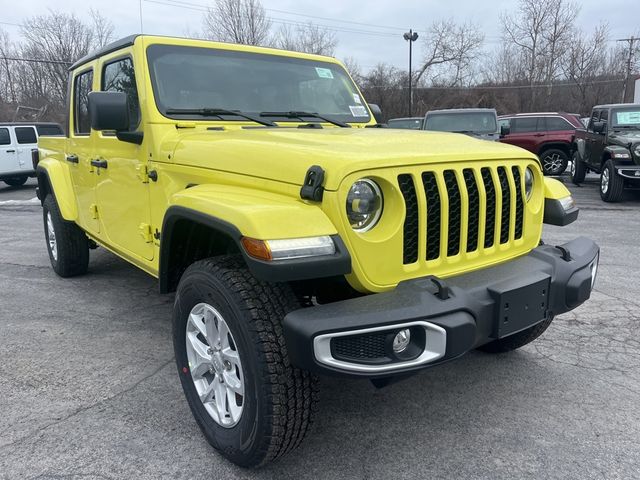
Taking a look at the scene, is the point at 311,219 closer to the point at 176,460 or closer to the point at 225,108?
the point at 176,460

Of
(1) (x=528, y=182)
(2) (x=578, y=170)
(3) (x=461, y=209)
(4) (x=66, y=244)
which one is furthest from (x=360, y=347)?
(2) (x=578, y=170)

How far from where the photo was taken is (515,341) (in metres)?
3.39

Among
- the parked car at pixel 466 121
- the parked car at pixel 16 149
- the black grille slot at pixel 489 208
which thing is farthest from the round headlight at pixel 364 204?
the parked car at pixel 16 149

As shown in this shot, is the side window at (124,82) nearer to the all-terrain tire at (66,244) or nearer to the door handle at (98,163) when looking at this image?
the door handle at (98,163)

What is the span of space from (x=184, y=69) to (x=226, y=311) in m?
1.89

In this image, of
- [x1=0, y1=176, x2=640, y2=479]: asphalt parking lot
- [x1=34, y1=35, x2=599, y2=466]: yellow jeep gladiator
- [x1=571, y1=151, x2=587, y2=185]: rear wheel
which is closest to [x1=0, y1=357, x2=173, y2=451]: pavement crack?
[x1=0, y1=176, x2=640, y2=479]: asphalt parking lot

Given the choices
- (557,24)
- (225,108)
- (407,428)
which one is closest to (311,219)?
(407,428)

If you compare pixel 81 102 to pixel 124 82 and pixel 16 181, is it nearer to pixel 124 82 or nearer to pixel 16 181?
pixel 124 82

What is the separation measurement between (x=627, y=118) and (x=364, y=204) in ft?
35.3

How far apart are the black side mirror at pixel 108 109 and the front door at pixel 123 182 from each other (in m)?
0.26

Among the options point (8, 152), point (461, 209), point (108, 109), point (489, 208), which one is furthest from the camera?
point (8, 152)

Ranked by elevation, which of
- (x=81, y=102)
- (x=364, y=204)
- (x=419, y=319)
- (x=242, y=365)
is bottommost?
(x=242, y=365)

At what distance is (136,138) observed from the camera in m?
3.28

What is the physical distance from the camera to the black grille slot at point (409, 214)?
7.40 ft
